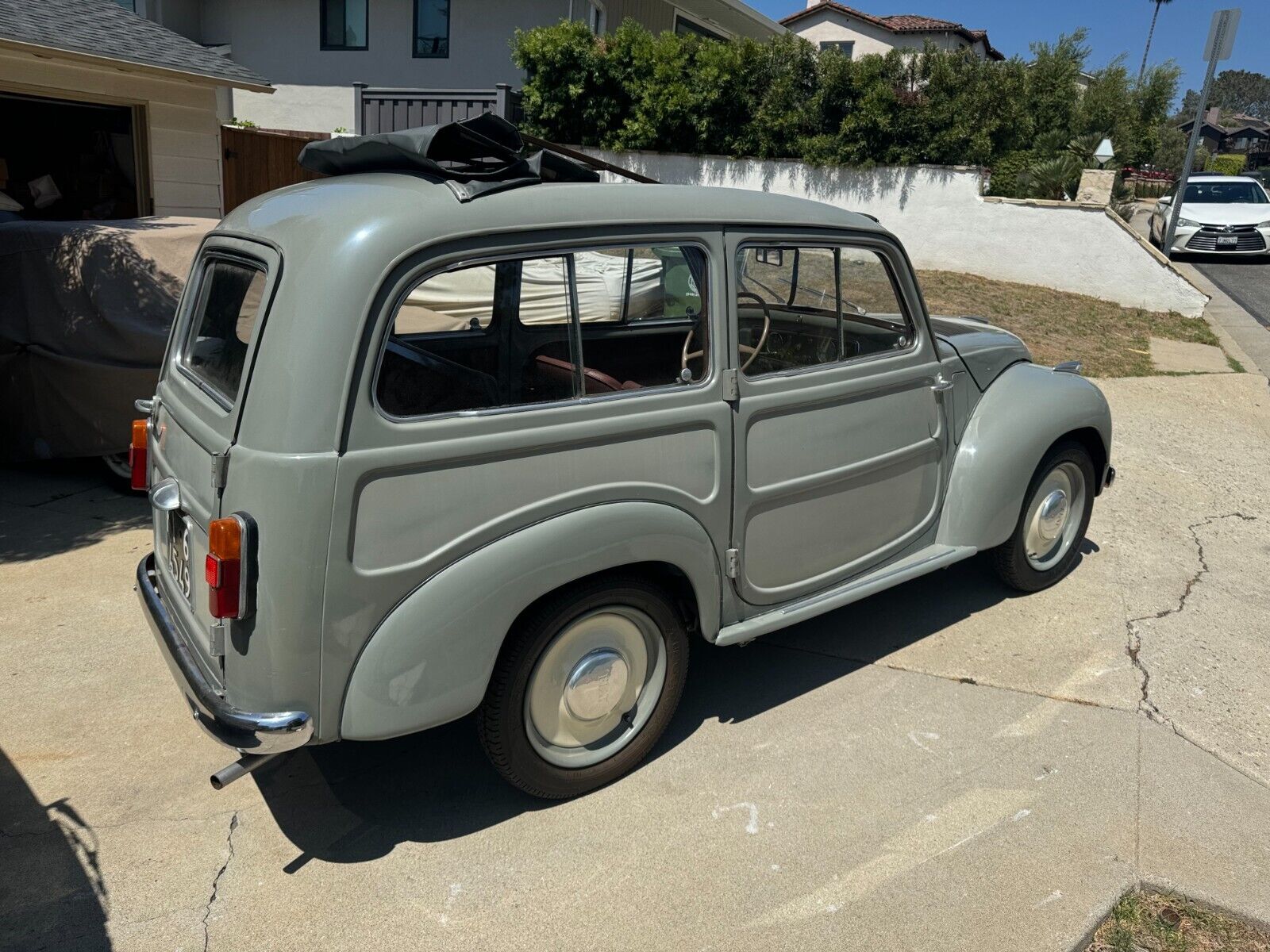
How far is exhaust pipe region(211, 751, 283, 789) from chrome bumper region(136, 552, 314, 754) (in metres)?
0.08

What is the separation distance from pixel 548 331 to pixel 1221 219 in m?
18.9

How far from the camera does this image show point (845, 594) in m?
3.79

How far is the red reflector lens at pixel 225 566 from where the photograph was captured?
2562mm

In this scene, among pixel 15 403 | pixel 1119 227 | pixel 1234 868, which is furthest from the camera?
pixel 1119 227

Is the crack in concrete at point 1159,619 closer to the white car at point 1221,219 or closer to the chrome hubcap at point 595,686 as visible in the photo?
the chrome hubcap at point 595,686

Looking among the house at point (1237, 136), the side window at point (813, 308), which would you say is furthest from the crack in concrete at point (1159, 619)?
the house at point (1237, 136)

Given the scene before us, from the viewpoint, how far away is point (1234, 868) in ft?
9.83

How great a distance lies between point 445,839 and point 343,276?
5.63 ft

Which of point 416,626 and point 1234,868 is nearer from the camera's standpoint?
point 416,626

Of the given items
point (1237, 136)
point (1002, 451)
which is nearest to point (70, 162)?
point (1002, 451)

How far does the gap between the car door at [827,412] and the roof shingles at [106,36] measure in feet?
22.8

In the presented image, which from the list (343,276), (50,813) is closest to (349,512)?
(343,276)

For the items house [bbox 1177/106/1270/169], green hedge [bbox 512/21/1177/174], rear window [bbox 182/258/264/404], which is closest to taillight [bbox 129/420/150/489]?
rear window [bbox 182/258/264/404]

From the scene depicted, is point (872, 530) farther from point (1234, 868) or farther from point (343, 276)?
point (343, 276)
